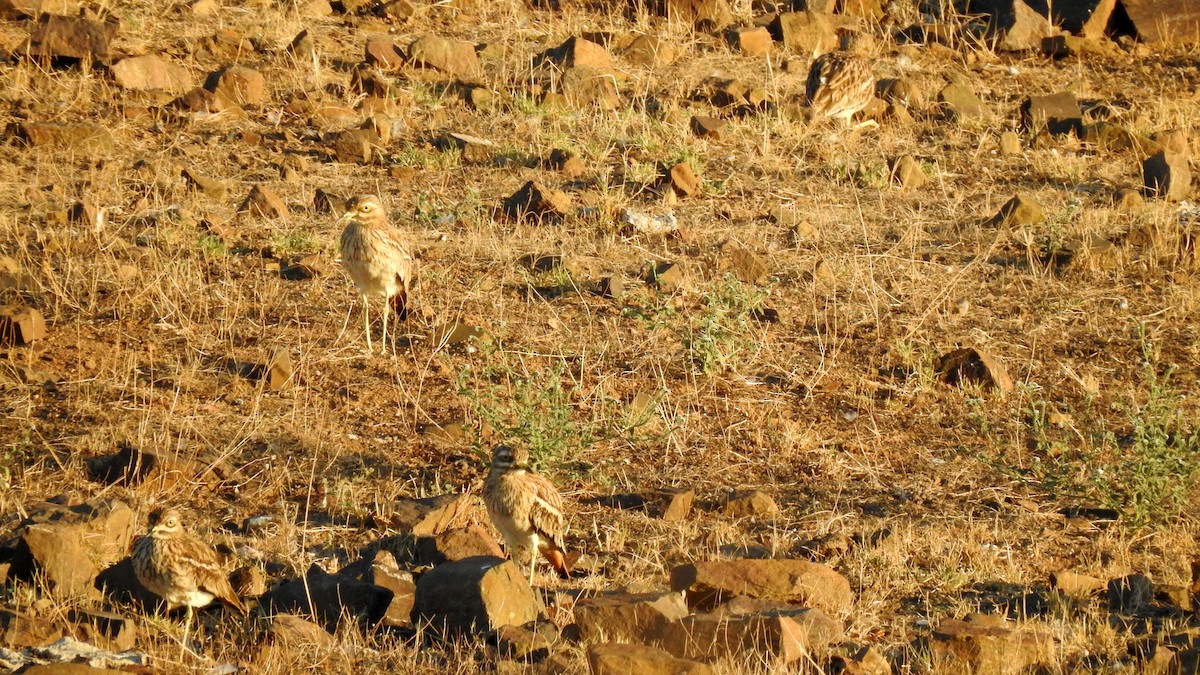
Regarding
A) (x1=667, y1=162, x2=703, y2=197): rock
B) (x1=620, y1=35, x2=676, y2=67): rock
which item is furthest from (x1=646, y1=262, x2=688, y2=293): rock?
(x1=620, y1=35, x2=676, y2=67): rock

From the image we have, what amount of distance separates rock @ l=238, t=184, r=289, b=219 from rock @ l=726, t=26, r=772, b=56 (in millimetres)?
5566

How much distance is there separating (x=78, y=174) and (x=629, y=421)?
205 inches

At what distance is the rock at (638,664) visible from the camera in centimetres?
500

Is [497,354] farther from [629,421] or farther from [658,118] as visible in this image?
[658,118]

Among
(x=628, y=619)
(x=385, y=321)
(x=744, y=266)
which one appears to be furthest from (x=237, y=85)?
(x=628, y=619)

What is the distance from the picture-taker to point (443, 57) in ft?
→ 43.1

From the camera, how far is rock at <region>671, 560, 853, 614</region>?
6.09 m

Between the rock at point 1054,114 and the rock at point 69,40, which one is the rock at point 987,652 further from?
the rock at point 69,40

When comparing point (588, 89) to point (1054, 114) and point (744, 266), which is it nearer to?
point (744, 266)

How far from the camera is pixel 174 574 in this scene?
5.68m

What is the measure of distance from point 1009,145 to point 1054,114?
0.74 m

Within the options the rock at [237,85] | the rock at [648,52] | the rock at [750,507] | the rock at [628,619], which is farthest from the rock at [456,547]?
the rock at [648,52]

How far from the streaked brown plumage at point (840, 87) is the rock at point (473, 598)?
24.5 feet

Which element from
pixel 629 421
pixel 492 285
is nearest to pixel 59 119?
pixel 492 285
